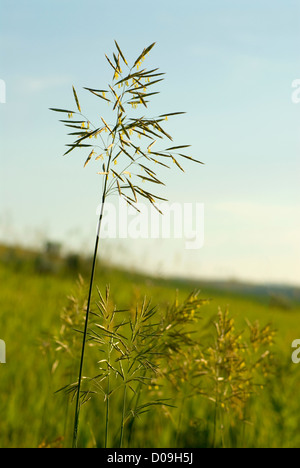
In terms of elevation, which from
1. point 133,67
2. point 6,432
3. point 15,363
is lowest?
point 6,432

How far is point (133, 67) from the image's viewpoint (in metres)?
1.89

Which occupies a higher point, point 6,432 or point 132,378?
point 132,378

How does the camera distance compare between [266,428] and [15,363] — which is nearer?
[266,428]

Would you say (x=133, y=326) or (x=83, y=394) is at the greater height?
(x=133, y=326)
